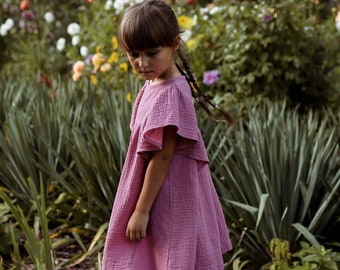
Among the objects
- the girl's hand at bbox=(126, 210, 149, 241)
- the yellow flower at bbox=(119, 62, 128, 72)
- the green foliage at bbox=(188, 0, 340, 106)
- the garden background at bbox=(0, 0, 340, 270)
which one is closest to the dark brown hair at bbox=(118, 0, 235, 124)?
the girl's hand at bbox=(126, 210, 149, 241)

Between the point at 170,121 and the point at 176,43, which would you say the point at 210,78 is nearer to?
the point at 176,43

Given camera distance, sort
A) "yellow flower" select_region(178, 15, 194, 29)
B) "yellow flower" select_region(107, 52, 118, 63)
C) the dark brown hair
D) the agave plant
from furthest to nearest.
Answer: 1. "yellow flower" select_region(107, 52, 118, 63)
2. "yellow flower" select_region(178, 15, 194, 29)
3. the agave plant
4. the dark brown hair

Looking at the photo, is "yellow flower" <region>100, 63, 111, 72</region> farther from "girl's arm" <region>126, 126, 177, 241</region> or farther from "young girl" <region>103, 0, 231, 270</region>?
"girl's arm" <region>126, 126, 177, 241</region>

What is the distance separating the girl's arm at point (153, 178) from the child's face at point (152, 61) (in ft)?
0.56

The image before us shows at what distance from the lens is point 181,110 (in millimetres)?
2156

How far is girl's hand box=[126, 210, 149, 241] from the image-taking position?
7.11 ft

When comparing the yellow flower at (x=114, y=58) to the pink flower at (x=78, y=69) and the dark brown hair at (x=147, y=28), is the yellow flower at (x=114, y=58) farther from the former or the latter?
the dark brown hair at (x=147, y=28)

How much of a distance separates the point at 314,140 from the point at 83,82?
2.72 meters

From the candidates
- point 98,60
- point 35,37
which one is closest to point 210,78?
point 98,60

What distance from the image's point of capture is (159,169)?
2.14 m

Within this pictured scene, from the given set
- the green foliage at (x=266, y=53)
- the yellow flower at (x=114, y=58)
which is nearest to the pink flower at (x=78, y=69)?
the yellow flower at (x=114, y=58)

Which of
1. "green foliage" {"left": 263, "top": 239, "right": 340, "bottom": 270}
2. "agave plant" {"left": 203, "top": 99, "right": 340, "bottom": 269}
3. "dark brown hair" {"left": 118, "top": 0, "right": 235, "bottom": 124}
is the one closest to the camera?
"dark brown hair" {"left": 118, "top": 0, "right": 235, "bottom": 124}

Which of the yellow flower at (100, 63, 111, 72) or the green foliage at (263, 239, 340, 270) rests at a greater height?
the green foliage at (263, 239, 340, 270)

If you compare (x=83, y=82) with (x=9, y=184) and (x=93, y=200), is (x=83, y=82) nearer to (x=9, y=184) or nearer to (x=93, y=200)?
(x=9, y=184)
